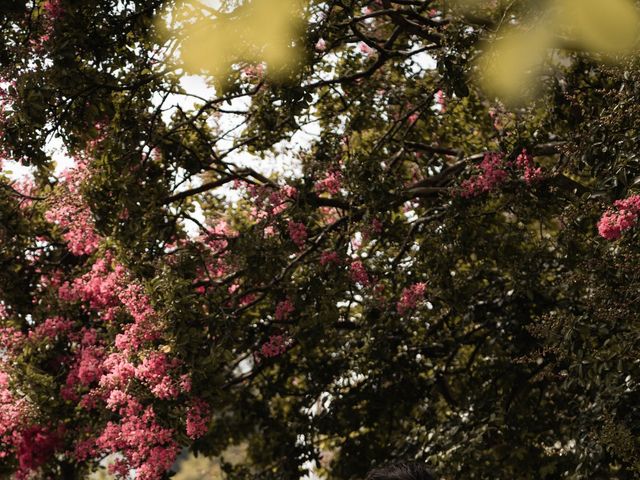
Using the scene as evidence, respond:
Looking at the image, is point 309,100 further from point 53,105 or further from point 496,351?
point 496,351

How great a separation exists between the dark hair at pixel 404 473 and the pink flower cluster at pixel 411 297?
434 centimetres

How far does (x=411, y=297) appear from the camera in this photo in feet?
23.2

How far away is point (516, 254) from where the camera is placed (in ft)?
25.7

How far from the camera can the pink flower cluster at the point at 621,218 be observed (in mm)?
5012

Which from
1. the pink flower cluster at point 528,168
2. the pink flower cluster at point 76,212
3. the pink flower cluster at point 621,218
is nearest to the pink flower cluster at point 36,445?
the pink flower cluster at point 76,212

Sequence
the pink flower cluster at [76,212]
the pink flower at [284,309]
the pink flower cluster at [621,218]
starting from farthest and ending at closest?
the pink flower cluster at [76,212] < the pink flower at [284,309] < the pink flower cluster at [621,218]

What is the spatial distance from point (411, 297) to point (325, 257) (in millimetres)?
733

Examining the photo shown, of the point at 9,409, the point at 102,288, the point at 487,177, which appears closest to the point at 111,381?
the point at 102,288

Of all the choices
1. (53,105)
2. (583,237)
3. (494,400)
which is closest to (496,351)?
(494,400)

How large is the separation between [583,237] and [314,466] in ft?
13.5

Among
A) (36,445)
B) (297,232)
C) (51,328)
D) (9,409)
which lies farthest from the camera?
(36,445)

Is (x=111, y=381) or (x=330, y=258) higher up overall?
(x=330, y=258)

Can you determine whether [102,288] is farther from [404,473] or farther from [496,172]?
[404,473]

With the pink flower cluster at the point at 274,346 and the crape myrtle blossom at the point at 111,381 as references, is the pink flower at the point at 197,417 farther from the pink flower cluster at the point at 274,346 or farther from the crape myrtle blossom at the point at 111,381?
the pink flower cluster at the point at 274,346
